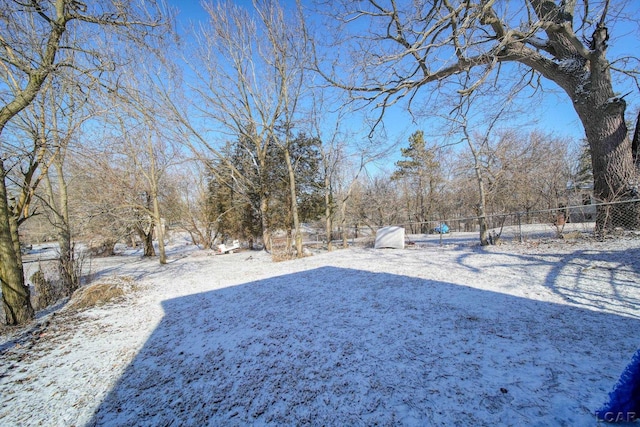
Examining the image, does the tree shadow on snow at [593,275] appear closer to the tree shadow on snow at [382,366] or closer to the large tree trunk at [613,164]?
the tree shadow on snow at [382,366]

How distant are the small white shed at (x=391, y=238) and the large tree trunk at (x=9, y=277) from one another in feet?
30.7

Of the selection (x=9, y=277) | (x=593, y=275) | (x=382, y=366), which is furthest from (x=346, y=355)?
(x=9, y=277)

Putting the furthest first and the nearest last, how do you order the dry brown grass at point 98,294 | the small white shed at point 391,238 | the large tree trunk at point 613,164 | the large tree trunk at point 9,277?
the small white shed at point 391,238, the large tree trunk at point 613,164, the dry brown grass at point 98,294, the large tree trunk at point 9,277

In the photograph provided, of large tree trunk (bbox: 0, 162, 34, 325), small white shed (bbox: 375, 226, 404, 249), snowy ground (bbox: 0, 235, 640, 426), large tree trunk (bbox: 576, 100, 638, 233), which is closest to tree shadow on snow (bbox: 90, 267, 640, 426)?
snowy ground (bbox: 0, 235, 640, 426)

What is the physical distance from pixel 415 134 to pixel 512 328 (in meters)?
26.3

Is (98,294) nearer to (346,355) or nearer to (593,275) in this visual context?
(346,355)

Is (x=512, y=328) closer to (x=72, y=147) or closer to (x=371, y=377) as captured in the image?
(x=371, y=377)

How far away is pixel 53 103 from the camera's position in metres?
5.85

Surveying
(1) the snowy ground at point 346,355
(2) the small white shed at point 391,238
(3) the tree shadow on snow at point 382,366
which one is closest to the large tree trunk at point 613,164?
(1) the snowy ground at point 346,355

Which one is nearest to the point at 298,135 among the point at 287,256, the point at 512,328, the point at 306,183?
the point at 306,183

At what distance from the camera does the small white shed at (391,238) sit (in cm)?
945

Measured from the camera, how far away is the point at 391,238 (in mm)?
9555

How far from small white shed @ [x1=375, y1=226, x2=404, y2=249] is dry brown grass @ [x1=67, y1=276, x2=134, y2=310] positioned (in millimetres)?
8120

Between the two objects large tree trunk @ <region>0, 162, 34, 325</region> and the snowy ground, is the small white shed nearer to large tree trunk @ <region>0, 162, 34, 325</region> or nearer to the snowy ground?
the snowy ground
